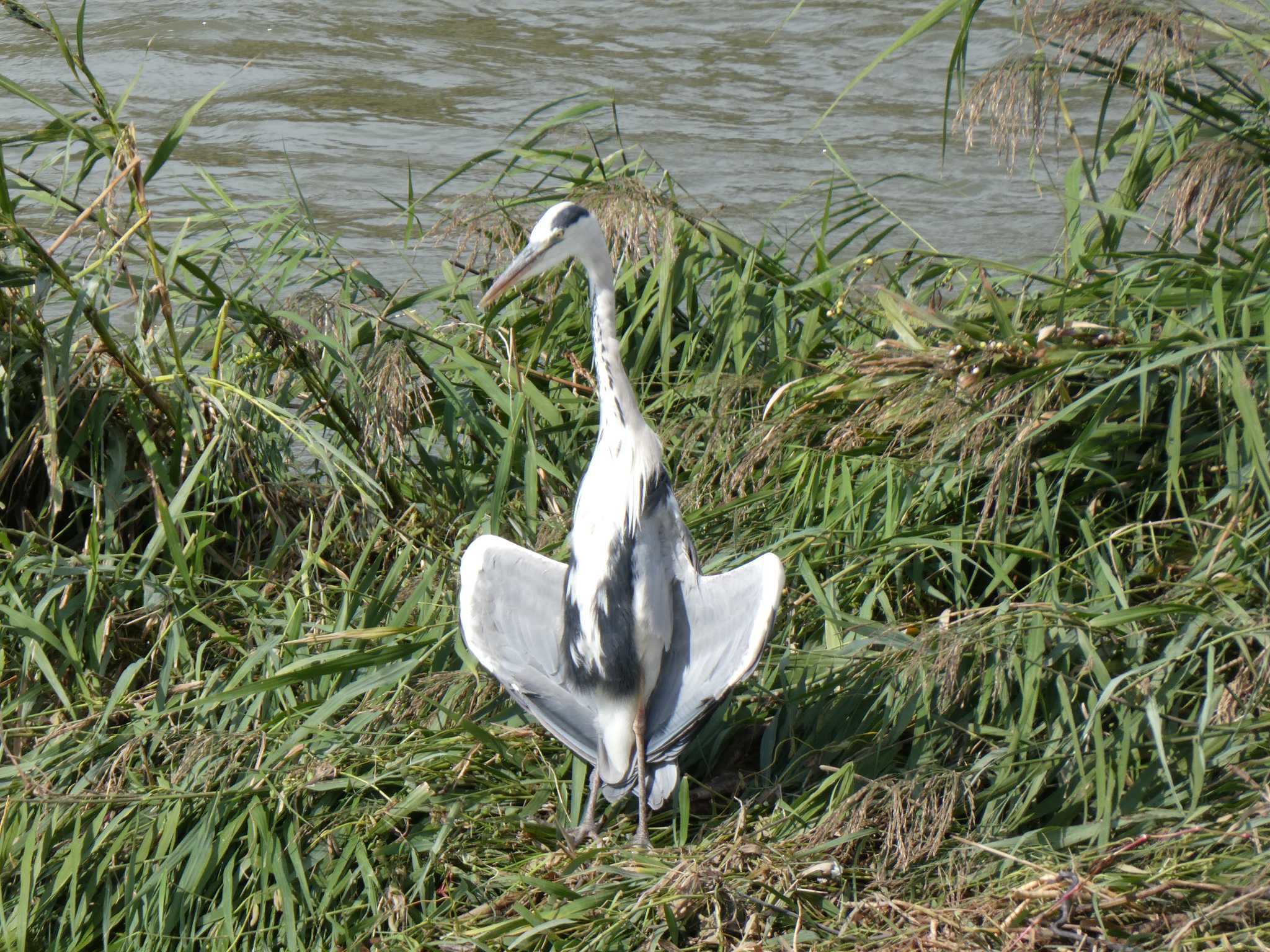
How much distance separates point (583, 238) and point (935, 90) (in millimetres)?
4543

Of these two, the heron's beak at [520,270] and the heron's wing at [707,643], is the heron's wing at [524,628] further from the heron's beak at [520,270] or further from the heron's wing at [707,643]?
the heron's beak at [520,270]

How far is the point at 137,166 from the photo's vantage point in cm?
319

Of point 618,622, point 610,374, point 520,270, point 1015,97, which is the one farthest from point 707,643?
point 1015,97

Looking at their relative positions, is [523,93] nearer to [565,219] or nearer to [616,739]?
[565,219]

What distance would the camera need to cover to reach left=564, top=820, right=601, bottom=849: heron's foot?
2.77 meters

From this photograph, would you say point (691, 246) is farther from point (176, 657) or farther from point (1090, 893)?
point (1090, 893)

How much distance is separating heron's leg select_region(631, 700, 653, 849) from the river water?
10.8 feet

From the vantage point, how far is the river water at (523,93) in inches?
241

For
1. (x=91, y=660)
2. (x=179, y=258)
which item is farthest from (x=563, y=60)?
(x=91, y=660)

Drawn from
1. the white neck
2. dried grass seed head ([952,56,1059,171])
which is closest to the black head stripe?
the white neck

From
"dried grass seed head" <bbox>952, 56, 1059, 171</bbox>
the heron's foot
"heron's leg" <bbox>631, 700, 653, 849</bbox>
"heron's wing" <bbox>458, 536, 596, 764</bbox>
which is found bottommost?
the heron's foot

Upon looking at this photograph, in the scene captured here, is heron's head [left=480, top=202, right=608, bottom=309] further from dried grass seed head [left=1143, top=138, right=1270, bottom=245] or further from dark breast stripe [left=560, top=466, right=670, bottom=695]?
dried grass seed head [left=1143, top=138, right=1270, bottom=245]

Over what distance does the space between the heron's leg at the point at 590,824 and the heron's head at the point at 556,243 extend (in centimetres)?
97

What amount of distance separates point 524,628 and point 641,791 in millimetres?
434
